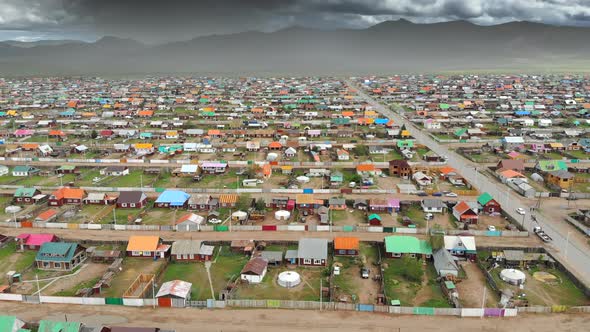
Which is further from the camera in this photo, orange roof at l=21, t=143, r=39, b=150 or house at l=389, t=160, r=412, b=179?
orange roof at l=21, t=143, r=39, b=150

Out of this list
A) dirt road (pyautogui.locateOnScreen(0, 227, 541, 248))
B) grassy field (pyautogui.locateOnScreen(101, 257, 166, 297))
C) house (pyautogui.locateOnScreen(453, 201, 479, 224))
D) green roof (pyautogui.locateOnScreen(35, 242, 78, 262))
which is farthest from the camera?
house (pyautogui.locateOnScreen(453, 201, 479, 224))

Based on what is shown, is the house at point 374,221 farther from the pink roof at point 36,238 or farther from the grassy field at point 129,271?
the pink roof at point 36,238

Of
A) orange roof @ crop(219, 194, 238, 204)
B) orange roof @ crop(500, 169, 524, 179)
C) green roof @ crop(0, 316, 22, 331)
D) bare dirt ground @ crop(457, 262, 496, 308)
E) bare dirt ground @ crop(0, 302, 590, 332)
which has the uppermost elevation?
orange roof @ crop(500, 169, 524, 179)

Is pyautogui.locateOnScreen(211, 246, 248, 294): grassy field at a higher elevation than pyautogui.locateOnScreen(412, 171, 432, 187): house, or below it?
below

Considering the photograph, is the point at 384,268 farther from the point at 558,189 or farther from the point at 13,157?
the point at 13,157

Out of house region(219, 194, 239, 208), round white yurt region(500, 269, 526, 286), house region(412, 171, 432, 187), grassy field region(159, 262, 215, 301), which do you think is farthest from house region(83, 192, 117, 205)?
round white yurt region(500, 269, 526, 286)

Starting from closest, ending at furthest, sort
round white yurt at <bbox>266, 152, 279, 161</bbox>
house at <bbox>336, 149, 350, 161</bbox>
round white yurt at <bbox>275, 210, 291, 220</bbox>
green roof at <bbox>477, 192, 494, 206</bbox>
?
1. round white yurt at <bbox>275, 210, 291, 220</bbox>
2. green roof at <bbox>477, 192, 494, 206</bbox>
3. round white yurt at <bbox>266, 152, 279, 161</bbox>
4. house at <bbox>336, 149, 350, 161</bbox>

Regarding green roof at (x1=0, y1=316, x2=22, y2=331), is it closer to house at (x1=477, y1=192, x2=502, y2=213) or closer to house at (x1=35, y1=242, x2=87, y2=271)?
house at (x1=35, y1=242, x2=87, y2=271)
